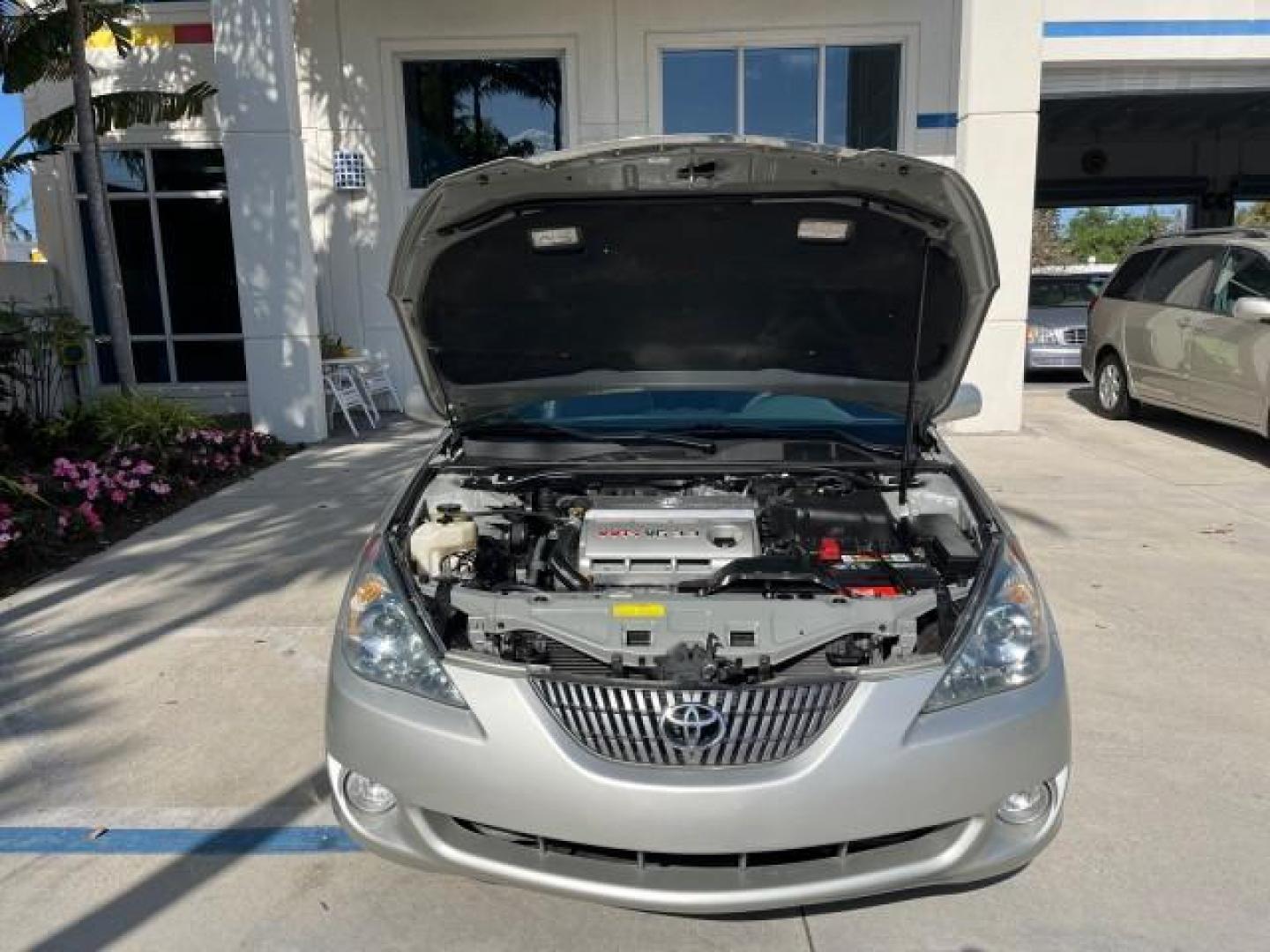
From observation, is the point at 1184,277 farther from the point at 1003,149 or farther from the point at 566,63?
the point at 566,63

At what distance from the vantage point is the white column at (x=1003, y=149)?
354 inches

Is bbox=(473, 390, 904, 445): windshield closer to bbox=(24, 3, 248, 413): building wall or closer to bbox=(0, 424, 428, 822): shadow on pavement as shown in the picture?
bbox=(0, 424, 428, 822): shadow on pavement

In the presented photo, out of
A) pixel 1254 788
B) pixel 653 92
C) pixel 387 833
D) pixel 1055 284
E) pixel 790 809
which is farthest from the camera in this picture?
pixel 1055 284

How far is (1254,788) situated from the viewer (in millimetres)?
3127

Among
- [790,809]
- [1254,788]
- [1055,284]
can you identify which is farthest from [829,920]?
[1055,284]

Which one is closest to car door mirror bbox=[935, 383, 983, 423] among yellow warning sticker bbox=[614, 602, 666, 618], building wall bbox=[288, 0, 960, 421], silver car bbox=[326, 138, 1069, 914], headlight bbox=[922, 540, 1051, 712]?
silver car bbox=[326, 138, 1069, 914]

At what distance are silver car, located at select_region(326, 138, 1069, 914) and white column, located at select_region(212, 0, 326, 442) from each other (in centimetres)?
647

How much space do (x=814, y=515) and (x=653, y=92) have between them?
8.72 meters

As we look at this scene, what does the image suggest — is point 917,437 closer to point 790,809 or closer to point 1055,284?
point 790,809

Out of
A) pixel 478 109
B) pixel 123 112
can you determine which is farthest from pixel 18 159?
pixel 478 109

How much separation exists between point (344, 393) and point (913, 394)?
821cm

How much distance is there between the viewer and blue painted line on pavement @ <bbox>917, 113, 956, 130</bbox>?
1041 centimetres

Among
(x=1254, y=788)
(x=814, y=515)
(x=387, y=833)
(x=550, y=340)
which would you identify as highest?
(x=550, y=340)

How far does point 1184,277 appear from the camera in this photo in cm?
911
